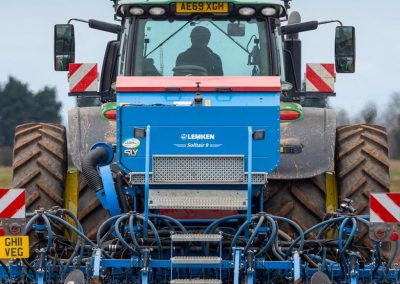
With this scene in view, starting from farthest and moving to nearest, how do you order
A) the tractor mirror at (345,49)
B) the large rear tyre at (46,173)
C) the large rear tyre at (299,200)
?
the tractor mirror at (345,49) → the large rear tyre at (299,200) → the large rear tyre at (46,173)

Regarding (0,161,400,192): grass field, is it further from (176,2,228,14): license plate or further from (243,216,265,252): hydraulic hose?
(243,216,265,252): hydraulic hose

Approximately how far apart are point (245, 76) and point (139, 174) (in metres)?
1.43

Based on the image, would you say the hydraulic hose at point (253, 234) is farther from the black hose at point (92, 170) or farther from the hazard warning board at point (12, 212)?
the hazard warning board at point (12, 212)

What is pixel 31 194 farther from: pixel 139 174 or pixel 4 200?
pixel 139 174

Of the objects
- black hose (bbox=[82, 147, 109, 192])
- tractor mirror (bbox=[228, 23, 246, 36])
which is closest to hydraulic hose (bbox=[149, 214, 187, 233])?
black hose (bbox=[82, 147, 109, 192])

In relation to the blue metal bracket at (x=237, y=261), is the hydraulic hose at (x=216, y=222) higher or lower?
higher

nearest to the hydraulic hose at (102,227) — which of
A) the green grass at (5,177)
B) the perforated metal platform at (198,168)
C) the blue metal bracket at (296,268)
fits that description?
the perforated metal platform at (198,168)

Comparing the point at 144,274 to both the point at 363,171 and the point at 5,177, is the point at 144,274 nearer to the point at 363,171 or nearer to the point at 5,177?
the point at 363,171

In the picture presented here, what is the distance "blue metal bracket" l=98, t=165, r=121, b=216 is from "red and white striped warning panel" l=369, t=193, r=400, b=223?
2049 millimetres

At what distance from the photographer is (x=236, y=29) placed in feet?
35.9

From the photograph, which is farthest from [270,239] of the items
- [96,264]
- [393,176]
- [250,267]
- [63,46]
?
[393,176]

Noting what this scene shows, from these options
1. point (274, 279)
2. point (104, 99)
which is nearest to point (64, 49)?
point (104, 99)

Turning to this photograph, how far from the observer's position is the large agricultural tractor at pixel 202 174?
918 cm

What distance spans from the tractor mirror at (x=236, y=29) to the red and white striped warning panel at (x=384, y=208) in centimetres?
231
